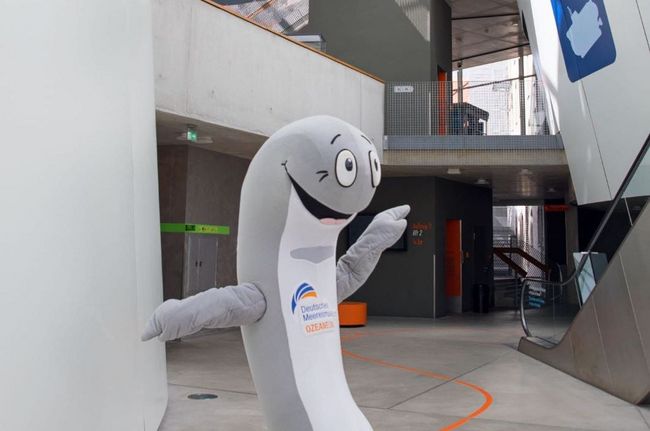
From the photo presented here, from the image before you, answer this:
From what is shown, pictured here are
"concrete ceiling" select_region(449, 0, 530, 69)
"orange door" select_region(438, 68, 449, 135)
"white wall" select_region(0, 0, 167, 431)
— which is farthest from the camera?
"concrete ceiling" select_region(449, 0, 530, 69)

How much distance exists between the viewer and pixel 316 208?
12.6ft

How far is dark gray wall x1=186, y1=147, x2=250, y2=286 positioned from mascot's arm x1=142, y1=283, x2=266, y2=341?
9.02 m

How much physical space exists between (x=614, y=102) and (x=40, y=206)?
9533mm

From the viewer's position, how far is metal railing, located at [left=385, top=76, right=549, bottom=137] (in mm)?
14953

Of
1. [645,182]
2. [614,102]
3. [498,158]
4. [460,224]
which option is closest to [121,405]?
[645,182]

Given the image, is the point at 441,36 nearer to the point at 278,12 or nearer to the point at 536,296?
the point at 278,12

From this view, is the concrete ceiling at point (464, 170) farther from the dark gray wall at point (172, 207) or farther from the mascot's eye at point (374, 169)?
the mascot's eye at point (374, 169)

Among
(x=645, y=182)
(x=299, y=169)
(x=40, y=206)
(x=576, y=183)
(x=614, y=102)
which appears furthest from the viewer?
(x=576, y=183)

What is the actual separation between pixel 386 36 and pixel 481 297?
8160 mm

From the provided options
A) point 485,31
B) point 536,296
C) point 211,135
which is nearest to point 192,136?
point 211,135

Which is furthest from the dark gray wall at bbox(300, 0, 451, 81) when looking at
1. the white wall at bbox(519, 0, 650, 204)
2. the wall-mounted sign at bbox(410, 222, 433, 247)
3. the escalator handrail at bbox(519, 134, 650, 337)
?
the escalator handrail at bbox(519, 134, 650, 337)

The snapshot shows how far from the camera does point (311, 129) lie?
3846 mm

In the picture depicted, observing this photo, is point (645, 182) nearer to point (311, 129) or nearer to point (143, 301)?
point (311, 129)

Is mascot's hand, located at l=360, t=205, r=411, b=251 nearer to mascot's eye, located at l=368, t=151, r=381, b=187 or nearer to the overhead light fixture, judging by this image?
mascot's eye, located at l=368, t=151, r=381, b=187
